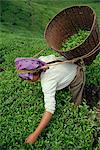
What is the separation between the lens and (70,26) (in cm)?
959

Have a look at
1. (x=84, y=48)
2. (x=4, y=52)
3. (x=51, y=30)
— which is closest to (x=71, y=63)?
(x=84, y=48)

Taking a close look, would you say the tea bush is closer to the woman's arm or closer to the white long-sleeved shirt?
the woman's arm

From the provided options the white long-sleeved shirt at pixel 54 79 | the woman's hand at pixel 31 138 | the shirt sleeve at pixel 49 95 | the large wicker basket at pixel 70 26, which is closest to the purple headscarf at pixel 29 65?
the white long-sleeved shirt at pixel 54 79

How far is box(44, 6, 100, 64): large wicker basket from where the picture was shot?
8705 millimetres

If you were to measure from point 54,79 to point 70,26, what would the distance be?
1901 mm

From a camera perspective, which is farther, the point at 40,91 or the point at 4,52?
the point at 4,52

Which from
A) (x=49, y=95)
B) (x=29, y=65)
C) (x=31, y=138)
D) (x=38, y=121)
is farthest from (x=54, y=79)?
(x=31, y=138)

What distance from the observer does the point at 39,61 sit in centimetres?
833

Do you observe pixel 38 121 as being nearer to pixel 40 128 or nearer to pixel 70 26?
pixel 40 128

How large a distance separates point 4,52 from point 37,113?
6529 millimetres

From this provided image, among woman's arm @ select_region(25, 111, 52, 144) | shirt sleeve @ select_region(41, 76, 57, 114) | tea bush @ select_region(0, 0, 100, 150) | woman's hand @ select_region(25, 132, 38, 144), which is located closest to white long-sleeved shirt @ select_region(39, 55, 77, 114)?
shirt sleeve @ select_region(41, 76, 57, 114)

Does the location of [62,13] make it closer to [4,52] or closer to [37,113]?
[37,113]

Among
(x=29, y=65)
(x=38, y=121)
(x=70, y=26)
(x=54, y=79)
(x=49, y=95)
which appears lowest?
(x=38, y=121)

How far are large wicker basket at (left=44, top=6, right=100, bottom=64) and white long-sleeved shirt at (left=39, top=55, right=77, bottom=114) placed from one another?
0.93 feet
